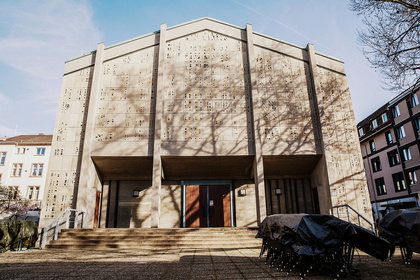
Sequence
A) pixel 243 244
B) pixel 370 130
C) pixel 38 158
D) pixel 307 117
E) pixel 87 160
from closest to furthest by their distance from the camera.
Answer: pixel 243 244, pixel 87 160, pixel 307 117, pixel 370 130, pixel 38 158

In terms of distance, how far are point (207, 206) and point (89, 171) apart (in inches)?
247

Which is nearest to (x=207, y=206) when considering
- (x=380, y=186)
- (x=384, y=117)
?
(x=380, y=186)

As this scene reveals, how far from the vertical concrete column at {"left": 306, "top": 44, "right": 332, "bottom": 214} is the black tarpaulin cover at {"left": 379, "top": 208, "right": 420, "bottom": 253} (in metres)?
6.88

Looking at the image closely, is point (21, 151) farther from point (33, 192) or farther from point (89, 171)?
point (89, 171)

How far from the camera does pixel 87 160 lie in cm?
1235

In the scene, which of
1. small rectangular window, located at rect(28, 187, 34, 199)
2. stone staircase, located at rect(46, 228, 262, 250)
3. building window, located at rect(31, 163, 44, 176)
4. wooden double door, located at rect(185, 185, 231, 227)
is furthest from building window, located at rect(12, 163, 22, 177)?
wooden double door, located at rect(185, 185, 231, 227)

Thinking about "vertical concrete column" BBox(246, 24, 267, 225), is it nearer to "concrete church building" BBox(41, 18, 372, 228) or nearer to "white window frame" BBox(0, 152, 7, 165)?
"concrete church building" BBox(41, 18, 372, 228)

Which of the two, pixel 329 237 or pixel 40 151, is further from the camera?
pixel 40 151

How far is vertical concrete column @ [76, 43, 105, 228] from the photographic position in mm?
12000

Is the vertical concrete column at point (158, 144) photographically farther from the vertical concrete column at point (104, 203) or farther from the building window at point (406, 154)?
the building window at point (406, 154)

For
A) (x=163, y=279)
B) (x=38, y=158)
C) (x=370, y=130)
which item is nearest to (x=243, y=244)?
(x=163, y=279)

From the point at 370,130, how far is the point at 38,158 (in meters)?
39.9

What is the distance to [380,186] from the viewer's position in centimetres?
2812

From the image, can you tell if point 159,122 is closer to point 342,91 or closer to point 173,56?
point 173,56
